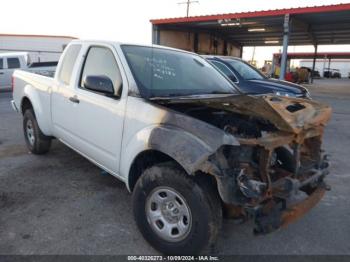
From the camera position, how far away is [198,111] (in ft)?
10.3

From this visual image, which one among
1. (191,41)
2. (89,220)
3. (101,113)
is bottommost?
(89,220)

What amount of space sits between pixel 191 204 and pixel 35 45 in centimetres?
3492

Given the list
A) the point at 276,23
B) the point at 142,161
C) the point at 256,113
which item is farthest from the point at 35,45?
the point at 256,113

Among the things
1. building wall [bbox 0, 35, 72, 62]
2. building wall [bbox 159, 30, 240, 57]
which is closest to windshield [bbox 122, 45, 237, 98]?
building wall [bbox 159, 30, 240, 57]

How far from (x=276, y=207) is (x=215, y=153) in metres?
0.69

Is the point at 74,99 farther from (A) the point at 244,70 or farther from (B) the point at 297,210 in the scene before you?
(A) the point at 244,70

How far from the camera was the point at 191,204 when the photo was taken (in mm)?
2578

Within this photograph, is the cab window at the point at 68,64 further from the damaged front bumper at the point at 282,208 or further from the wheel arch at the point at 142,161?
the damaged front bumper at the point at 282,208

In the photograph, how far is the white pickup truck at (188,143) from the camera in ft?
8.32

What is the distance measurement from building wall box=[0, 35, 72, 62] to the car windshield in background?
26781 mm

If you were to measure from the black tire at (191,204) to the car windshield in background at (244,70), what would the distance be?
6.66 m

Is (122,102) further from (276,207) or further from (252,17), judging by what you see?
(252,17)

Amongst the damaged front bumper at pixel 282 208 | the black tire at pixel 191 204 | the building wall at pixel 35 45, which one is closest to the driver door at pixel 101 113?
the black tire at pixel 191 204

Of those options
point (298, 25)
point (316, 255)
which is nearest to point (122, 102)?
point (316, 255)
